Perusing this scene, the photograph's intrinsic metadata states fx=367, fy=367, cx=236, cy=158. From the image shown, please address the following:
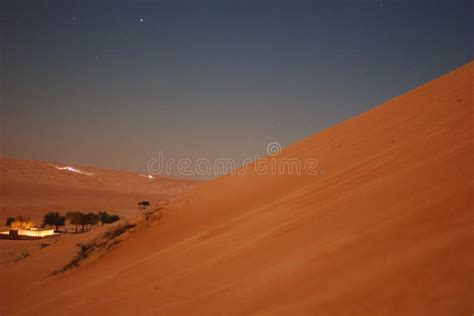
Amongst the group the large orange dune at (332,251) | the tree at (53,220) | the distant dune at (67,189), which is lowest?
the large orange dune at (332,251)

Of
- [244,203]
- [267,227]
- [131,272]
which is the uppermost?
[244,203]

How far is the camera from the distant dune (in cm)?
4211

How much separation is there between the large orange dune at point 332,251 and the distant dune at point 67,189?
82.7 feet

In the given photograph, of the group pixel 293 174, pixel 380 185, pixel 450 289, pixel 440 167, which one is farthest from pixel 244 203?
pixel 450 289

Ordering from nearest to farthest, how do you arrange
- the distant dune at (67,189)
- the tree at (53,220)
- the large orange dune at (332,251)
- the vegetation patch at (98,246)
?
the large orange dune at (332,251) → the vegetation patch at (98,246) → the tree at (53,220) → the distant dune at (67,189)

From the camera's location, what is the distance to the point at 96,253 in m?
6.29

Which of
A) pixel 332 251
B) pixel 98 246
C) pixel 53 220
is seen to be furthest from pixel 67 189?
pixel 332 251

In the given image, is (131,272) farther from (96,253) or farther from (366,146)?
(366,146)

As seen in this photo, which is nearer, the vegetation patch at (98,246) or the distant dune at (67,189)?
the vegetation patch at (98,246)

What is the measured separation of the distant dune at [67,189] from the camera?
4211 centimetres

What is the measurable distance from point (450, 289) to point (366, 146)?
14.6ft

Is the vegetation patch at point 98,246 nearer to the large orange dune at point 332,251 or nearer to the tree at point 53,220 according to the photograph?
the large orange dune at point 332,251

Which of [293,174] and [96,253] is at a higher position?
[293,174]

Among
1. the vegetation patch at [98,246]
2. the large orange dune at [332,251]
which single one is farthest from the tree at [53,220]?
the vegetation patch at [98,246]
